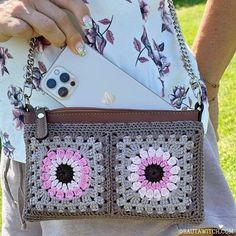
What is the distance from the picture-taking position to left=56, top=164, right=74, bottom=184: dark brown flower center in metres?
1.60

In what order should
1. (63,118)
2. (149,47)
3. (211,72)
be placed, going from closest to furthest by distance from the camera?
(63,118), (149,47), (211,72)

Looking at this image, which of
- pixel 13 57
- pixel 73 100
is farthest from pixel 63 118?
pixel 13 57

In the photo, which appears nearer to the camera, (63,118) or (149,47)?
(63,118)

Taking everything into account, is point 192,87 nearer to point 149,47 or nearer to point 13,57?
point 149,47

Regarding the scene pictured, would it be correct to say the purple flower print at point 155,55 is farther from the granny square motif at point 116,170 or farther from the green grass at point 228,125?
the green grass at point 228,125

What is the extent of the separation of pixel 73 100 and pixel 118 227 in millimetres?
287

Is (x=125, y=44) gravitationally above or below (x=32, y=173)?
above

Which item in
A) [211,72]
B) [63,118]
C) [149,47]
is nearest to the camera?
[63,118]

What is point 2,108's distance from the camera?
5.71ft

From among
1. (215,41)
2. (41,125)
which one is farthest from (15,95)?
(215,41)

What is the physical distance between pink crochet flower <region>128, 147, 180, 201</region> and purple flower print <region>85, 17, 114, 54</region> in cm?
24

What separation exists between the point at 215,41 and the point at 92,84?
0.58 m

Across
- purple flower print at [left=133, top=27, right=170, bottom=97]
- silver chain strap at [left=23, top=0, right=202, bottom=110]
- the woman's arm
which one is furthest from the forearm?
purple flower print at [left=133, top=27, right=170, bottom=97]

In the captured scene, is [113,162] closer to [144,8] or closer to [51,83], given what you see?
[51,83]
